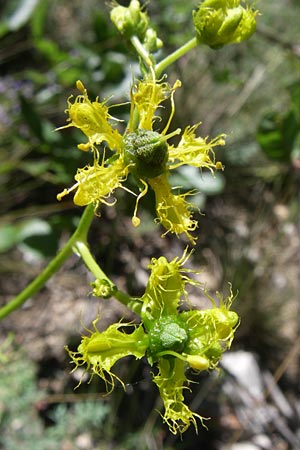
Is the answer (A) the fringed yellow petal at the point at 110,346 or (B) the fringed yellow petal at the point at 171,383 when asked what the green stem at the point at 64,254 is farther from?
(B) the fringed yellow petal at the point at 171,383

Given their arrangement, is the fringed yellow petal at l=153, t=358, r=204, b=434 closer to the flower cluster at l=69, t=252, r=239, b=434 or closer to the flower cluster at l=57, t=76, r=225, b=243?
the flower cluster at l=69, t=252, r=239, b=434

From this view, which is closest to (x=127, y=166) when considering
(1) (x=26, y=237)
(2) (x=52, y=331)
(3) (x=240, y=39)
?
(3) (x=240, y=39)

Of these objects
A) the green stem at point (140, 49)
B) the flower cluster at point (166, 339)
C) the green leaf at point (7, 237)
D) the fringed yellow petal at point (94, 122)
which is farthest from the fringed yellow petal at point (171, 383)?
the green leaf at point (7, 237)

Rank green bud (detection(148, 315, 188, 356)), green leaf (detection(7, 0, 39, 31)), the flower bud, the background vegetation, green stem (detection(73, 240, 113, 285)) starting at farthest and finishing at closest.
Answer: green leaf (detection(7, 0, 39, 31)), the background vegetation, the flower bud, green stem (detection(73, 240, 113, 285)), green bud (detection(148, 315, 188, 356))

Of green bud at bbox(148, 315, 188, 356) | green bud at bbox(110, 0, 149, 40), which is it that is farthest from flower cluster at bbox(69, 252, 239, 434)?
green bud at bbox(110, 0, 149, 40)

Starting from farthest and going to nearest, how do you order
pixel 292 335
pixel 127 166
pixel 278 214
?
pixel 278 214 → pixel 292 335 → pixel 127 166

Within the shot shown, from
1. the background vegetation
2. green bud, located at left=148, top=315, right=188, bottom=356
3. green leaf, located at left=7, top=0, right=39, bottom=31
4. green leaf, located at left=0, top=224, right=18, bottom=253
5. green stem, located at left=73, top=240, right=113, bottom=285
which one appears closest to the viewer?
green bud, located at left=148, top=315, right=188, bottom=356

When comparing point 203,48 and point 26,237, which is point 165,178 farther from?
point 203,48
